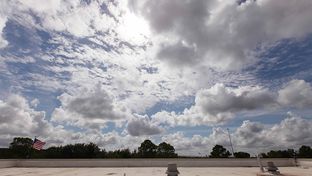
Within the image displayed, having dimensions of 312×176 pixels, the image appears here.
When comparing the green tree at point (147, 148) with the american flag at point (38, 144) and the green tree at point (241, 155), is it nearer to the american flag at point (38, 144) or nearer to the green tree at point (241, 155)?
the green tree at point (241, 155)

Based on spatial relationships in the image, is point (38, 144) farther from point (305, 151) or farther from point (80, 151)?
point (305, 151)

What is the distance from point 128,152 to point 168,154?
21.7m

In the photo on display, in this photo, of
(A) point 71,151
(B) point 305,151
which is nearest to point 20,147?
(A) point 71,151

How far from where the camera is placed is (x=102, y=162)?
4347 centimetres

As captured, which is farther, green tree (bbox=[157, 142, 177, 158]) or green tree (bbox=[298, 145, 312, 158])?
green tree (bbox=[298, 145, 312, 158])

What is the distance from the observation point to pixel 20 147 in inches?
4437

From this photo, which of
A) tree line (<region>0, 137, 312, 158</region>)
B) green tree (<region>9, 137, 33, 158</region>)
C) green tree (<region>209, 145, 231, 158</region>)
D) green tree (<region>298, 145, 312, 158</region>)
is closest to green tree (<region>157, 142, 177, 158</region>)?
tree line (<region>0, 137, 312, 158</region>)

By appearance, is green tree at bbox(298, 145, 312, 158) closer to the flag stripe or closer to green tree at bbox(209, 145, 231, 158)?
green tree at bbox(209, 145, 231, 158)

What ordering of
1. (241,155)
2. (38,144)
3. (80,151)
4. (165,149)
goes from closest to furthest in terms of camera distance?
(38,144), (80,151), (165,149), (241,155)

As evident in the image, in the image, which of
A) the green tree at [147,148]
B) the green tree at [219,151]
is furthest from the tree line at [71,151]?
the green tree at [219,151]

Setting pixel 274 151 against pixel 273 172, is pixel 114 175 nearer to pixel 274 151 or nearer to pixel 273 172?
pixel 273 172

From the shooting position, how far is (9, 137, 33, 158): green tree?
109 m

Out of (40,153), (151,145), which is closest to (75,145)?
(40,153)

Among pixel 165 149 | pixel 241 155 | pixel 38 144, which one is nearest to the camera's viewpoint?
pixel 38 144
